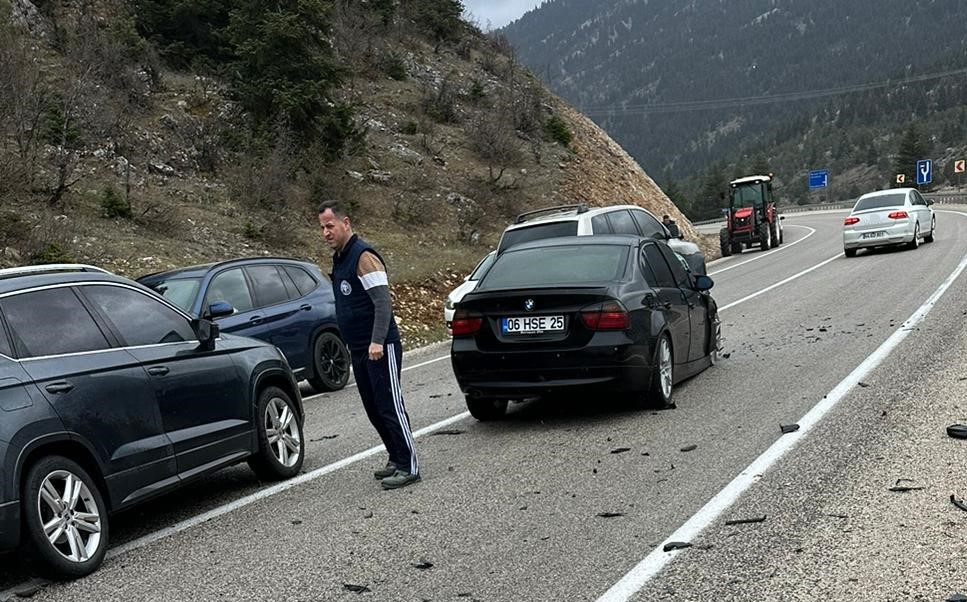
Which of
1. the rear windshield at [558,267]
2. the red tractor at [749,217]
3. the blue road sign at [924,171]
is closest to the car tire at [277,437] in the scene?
the rear windshield at [558,267]

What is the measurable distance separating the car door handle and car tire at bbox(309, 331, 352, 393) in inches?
260

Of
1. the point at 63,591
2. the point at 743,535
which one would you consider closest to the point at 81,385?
the point at 63,591

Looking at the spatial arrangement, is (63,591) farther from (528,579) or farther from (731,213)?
(731,213)

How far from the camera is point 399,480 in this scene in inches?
257

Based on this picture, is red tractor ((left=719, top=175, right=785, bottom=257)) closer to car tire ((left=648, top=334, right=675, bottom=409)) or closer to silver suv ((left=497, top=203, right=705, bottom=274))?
silver suv ((left=497, top=203, right=705, bottom=274))

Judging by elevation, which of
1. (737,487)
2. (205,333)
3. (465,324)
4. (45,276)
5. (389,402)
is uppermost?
(45,276)

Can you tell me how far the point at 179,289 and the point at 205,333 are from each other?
14.6 feet

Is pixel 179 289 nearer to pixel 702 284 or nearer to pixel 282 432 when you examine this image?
pixel 282 432

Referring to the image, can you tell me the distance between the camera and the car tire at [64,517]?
4812 mm

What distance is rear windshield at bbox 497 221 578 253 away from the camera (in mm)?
14133

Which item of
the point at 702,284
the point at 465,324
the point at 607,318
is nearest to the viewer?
the point at 607,318

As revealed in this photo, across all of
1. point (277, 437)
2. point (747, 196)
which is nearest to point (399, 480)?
point (277, 437)

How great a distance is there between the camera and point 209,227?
853 inches

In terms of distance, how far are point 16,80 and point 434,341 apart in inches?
396
